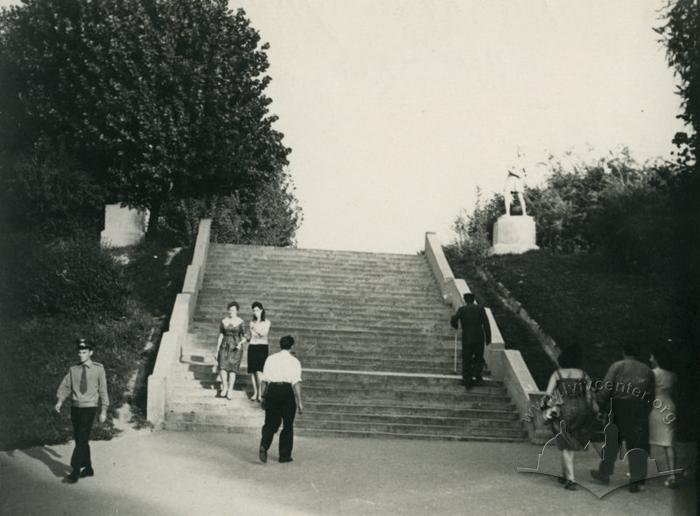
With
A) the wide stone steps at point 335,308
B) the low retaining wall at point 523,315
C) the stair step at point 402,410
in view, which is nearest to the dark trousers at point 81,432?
the stair step at point 402,410

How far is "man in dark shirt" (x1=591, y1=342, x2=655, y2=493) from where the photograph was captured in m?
8.29

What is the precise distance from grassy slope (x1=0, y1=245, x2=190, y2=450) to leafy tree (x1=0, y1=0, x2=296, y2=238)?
15.7ft

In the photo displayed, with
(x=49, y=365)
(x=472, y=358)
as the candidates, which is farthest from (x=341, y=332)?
(x=49, y=365)

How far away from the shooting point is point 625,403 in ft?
27.4

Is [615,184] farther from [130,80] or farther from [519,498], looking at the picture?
[519,498]

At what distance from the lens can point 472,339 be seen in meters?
13.1

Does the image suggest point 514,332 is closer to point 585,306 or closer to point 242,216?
point 585,306

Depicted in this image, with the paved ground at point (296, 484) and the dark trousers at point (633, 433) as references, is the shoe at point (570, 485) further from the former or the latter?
the dark trousers at point (633, 433)

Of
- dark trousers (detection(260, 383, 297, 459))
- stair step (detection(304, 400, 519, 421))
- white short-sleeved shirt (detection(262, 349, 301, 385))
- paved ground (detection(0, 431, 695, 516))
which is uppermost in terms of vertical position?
white short-sleeved shirt (detection(262, 349, 301, 385))

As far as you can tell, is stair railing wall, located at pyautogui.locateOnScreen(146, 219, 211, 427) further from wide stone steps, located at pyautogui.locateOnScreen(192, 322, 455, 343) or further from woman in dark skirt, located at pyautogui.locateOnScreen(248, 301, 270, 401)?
woman in dark skirt, located at pyautogui.locateOnScreen(248, 301, 270, 401)

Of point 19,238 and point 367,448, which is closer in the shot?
point 367,448

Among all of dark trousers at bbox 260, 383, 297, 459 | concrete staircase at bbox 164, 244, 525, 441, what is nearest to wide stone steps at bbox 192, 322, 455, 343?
concrete staircase at bbox 164, 244, 525, 441

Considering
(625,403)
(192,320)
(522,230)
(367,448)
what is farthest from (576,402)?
(522,230)

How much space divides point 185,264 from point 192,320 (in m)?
4.18
